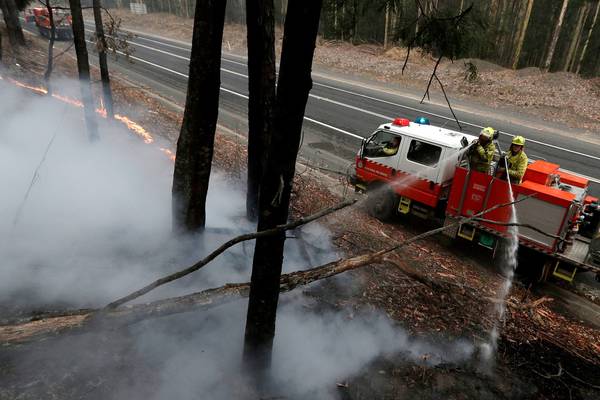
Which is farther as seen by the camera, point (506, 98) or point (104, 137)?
point (506, 98)

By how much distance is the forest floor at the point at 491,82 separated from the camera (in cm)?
2083

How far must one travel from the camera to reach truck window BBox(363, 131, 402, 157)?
951cm

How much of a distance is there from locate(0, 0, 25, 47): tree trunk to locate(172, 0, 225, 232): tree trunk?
20.6 m

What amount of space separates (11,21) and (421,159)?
896 inches

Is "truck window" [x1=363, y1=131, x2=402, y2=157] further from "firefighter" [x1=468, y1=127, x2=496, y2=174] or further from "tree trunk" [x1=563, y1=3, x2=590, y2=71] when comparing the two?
"tree trunk" [x1=563, y1=3, x2=590, y2=71]

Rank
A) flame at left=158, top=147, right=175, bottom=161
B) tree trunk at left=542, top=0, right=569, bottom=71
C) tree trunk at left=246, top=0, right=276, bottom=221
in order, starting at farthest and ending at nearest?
tree trunk at left=542, top=0, right=569, bottom=71 → flame at left=158, top=147, right=175, bottom=161 → tree trunk at left=246, top=0, right=276, bottom=221

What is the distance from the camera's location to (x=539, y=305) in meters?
6.94

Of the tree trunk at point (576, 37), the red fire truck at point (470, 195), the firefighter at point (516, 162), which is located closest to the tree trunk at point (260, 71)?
the red fire truck at point (470, 195)

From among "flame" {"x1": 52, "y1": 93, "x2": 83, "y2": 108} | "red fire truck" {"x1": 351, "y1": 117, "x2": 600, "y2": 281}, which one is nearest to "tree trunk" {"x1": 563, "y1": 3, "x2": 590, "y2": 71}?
"red fire truck" {"x1": 351, "y1": 117, "x2": 600, "y2": 281}

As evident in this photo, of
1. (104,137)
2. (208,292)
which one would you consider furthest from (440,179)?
(104,137)

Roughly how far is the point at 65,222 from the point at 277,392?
209 inches

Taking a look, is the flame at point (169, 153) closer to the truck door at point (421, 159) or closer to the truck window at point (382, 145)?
the truck window at point (382, 145)

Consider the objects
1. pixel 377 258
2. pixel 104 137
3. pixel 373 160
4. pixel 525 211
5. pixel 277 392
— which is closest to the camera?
pixel 277 392

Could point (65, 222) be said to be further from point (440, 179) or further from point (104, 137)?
point (440, 179)
